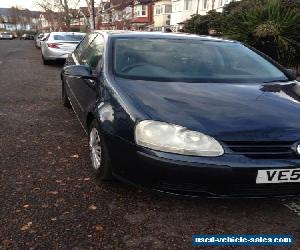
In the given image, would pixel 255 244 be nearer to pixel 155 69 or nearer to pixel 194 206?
pixel 194 206

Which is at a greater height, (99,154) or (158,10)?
(99,154)

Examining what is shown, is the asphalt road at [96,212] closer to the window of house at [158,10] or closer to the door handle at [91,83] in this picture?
the door handle at [91,83]

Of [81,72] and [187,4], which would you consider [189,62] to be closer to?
[81,72]

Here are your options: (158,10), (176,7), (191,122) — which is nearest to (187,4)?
(176,7)

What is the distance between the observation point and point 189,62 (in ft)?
13.4

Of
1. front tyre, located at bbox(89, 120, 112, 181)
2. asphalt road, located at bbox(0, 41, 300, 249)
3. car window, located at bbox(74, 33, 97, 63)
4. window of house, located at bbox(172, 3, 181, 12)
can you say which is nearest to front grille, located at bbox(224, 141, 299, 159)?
asphalt road, located at bbox(0, 41, 300, 249)

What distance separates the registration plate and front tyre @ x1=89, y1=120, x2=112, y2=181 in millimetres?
1240

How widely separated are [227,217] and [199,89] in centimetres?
110

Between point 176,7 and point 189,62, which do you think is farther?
point 176,7

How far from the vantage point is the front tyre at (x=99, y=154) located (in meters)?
3.36

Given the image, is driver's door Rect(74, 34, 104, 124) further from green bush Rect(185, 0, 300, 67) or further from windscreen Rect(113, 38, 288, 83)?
green bush Rect(185, 0, 300, 67)

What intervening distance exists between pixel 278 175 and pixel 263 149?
21 centimetres

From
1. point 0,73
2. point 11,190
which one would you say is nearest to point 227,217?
point 11,190

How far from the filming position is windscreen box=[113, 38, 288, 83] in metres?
3.82
